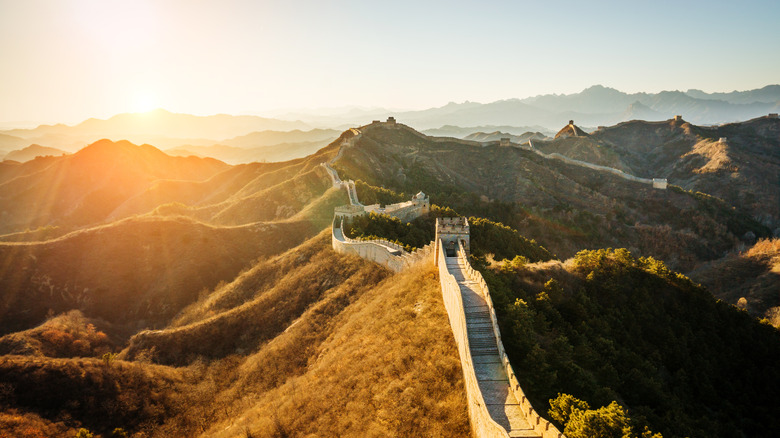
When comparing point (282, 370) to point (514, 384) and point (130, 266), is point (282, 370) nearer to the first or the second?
point (514, 384)

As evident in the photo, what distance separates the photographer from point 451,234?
31359mm

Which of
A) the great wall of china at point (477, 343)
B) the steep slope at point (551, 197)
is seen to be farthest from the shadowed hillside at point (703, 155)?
the great wall of china at point (477, 343)

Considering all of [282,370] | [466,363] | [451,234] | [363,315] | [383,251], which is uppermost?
[451,234]

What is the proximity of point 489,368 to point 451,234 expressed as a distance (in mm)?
15057

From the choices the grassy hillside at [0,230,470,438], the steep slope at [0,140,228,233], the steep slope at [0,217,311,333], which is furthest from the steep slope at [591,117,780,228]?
the steep slope at [0,140,228,233]

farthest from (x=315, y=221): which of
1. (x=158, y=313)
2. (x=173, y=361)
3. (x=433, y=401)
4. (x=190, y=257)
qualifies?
(x=433, y=401)

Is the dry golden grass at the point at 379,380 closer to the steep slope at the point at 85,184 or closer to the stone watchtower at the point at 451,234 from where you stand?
the stone watchtower at the point at 451,234

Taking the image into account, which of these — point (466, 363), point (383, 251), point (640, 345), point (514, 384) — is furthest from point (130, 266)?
point (640, 345)

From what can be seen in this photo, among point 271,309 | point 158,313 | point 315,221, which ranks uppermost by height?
point 315,221

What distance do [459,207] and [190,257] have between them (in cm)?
5395

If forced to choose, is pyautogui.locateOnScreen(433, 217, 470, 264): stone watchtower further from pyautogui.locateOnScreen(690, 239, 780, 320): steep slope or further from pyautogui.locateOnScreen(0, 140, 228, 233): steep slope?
pyautogui.locateOnScreen(0, 140, 228, 233): steep slope

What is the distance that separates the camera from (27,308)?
55594mm

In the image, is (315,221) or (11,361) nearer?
(11,361)

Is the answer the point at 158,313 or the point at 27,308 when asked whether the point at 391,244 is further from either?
the point at 27,308
